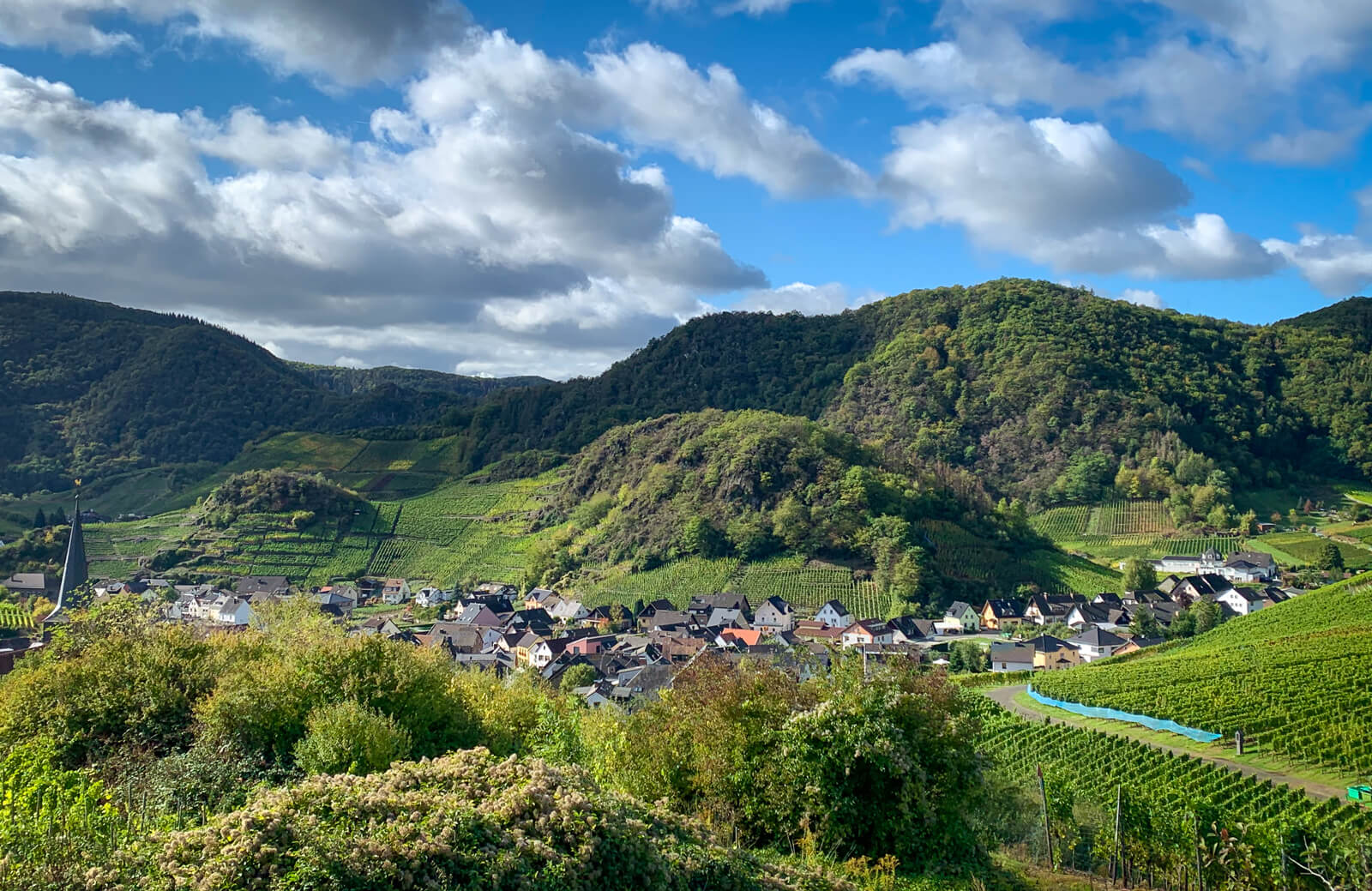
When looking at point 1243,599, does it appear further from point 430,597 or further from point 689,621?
point 430,597

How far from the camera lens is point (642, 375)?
160 meters

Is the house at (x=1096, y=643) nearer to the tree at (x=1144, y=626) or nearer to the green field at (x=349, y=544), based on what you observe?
the tree at (x=1144, y=626)

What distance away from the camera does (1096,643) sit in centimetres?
5825

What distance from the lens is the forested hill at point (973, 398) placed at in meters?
115

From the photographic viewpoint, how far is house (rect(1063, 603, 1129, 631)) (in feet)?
211

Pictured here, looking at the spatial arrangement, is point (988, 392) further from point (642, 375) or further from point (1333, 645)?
point (1333, 645)

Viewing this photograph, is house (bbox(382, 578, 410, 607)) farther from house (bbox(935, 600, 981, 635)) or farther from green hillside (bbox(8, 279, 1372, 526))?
house (bbox(935, 600, 981, 635))

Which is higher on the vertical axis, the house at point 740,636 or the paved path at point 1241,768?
the paved path at point 1241,768

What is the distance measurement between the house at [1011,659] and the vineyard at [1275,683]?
20.2 feet

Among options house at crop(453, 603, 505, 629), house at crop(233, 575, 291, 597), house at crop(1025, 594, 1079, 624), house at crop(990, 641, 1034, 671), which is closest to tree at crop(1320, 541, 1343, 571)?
house at crop(1025, 594, 1079, 624)

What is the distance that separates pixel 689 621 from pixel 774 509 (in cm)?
1973

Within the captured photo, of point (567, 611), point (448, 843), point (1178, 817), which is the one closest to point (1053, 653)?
point (567, 611)

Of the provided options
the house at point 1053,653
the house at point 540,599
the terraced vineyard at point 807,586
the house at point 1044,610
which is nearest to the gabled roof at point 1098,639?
the house at point 1053,653

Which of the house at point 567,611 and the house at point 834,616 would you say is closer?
the house at point 834,616
